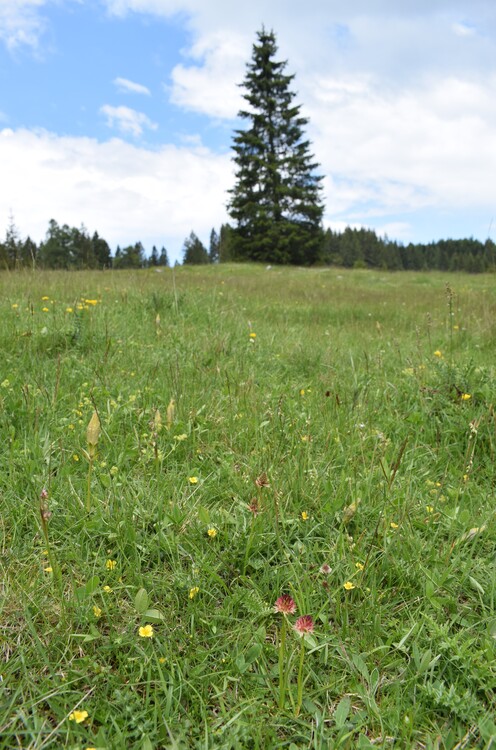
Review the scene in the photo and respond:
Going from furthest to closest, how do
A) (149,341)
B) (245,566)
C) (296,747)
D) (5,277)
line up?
(5,277) → (149,341) → (245,566) → (296,747)

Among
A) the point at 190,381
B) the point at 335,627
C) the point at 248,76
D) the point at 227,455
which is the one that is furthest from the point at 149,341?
the point at 248,76

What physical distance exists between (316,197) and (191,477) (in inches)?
1226

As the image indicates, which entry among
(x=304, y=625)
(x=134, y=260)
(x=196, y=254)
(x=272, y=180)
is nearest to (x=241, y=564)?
(x=304, y=625)

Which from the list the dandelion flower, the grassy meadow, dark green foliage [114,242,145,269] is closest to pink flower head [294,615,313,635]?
the grassy meadow

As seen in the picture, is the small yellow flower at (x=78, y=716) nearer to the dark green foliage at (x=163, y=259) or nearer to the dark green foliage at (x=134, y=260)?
the dark green foliage at (x=134, y=260)

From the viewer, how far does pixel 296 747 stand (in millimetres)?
1149

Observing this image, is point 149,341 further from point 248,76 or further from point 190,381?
point 248,76

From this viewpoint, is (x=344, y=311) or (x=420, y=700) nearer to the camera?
(x=420, y=700)

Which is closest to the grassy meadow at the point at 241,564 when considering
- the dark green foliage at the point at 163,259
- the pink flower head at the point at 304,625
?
the pink flower head at the point at 304,625

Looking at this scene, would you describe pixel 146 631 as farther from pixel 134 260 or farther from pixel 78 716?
pixel 134 260

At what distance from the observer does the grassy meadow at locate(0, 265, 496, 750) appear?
122 centimetres

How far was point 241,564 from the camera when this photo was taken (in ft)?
5.63

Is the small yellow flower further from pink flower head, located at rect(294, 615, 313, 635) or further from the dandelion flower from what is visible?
pink flower head, located at rect(294, 615, 313, 635)

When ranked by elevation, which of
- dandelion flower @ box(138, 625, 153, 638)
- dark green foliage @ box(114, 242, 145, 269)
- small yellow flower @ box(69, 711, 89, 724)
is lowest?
small yellow flower @ box(69, 711, 89, 724)
